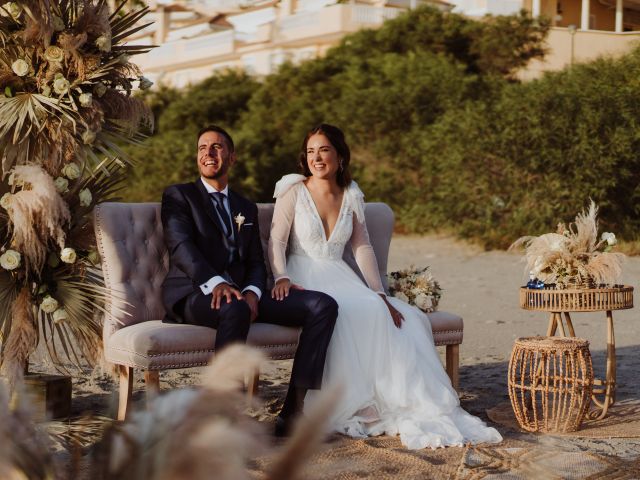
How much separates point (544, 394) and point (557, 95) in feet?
35.2

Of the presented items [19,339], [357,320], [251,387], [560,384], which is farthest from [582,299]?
[251,387]

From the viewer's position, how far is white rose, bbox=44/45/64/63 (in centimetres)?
504

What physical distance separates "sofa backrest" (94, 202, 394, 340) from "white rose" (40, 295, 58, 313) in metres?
0.32

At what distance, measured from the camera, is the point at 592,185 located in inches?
588

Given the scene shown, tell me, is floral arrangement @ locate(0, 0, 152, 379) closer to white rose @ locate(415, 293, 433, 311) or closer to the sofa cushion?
the sofa cushion

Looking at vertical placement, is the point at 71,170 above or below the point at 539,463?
above

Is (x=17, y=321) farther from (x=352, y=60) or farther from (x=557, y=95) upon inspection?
(x=352, y=60)

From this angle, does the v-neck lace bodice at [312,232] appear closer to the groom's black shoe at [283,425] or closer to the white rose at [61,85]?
the groom's black shoe at [283,425]

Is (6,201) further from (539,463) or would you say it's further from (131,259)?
(539,463)

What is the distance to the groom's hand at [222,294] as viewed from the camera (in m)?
5.14

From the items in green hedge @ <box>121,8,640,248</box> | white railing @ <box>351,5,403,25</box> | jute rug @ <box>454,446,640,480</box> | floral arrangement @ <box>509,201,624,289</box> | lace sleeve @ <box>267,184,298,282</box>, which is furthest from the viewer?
white railing @ <box>351,5,403,25</box>

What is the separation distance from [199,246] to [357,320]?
1017 mm

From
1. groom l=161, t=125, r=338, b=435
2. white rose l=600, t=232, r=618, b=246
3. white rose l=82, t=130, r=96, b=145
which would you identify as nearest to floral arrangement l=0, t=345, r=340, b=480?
groom l=161, t=125, r=338, b=435

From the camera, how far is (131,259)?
564 cm
